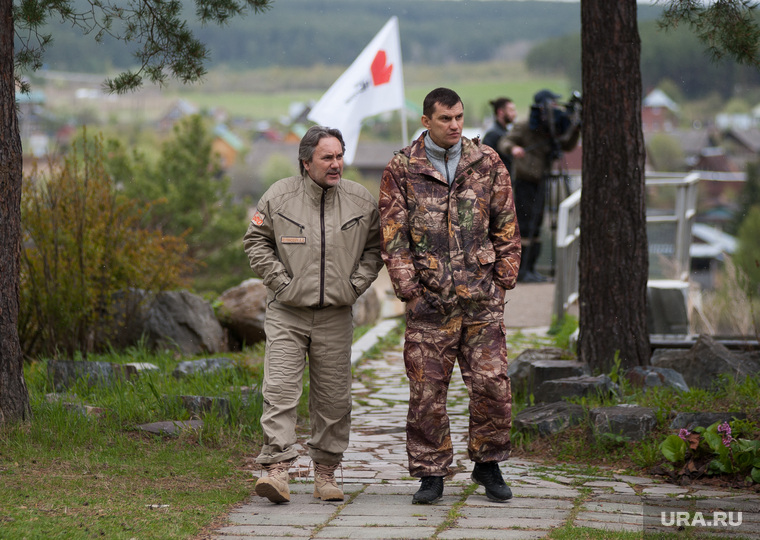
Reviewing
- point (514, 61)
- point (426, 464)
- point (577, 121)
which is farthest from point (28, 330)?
point (514, 61)

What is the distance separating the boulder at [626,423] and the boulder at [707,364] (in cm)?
119

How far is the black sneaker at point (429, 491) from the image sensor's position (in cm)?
459

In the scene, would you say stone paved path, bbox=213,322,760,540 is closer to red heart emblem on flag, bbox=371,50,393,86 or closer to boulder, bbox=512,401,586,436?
boulder, bbox=512,401,586,436

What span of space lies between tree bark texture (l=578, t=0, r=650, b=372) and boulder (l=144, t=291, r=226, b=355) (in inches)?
163

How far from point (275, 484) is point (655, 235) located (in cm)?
750

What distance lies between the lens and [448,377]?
15.4 feet

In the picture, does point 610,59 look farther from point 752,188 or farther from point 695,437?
point 752,188

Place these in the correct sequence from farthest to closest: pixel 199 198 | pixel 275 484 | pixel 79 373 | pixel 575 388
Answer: pixel 199 198, pixel 79 373, pixel 575 388, pixel 275 484

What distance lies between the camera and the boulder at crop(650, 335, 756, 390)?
682 centimetres

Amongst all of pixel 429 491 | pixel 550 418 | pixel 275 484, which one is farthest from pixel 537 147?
pixel 275 484

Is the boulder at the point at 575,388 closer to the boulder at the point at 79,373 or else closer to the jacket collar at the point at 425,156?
the jacket collar at the point at 425,156

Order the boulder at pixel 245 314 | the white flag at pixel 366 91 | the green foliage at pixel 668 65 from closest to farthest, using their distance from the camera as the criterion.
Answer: the boulder at pixel 245 314, the white flag at pixel 366 91, the green foliage at pixel 668 65

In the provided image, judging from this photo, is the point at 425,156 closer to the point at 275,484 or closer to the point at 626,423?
the point at 275,484

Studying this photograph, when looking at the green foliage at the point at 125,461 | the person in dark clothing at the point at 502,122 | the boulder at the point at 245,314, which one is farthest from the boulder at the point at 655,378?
the person in dark clothing at the point at 502,122
